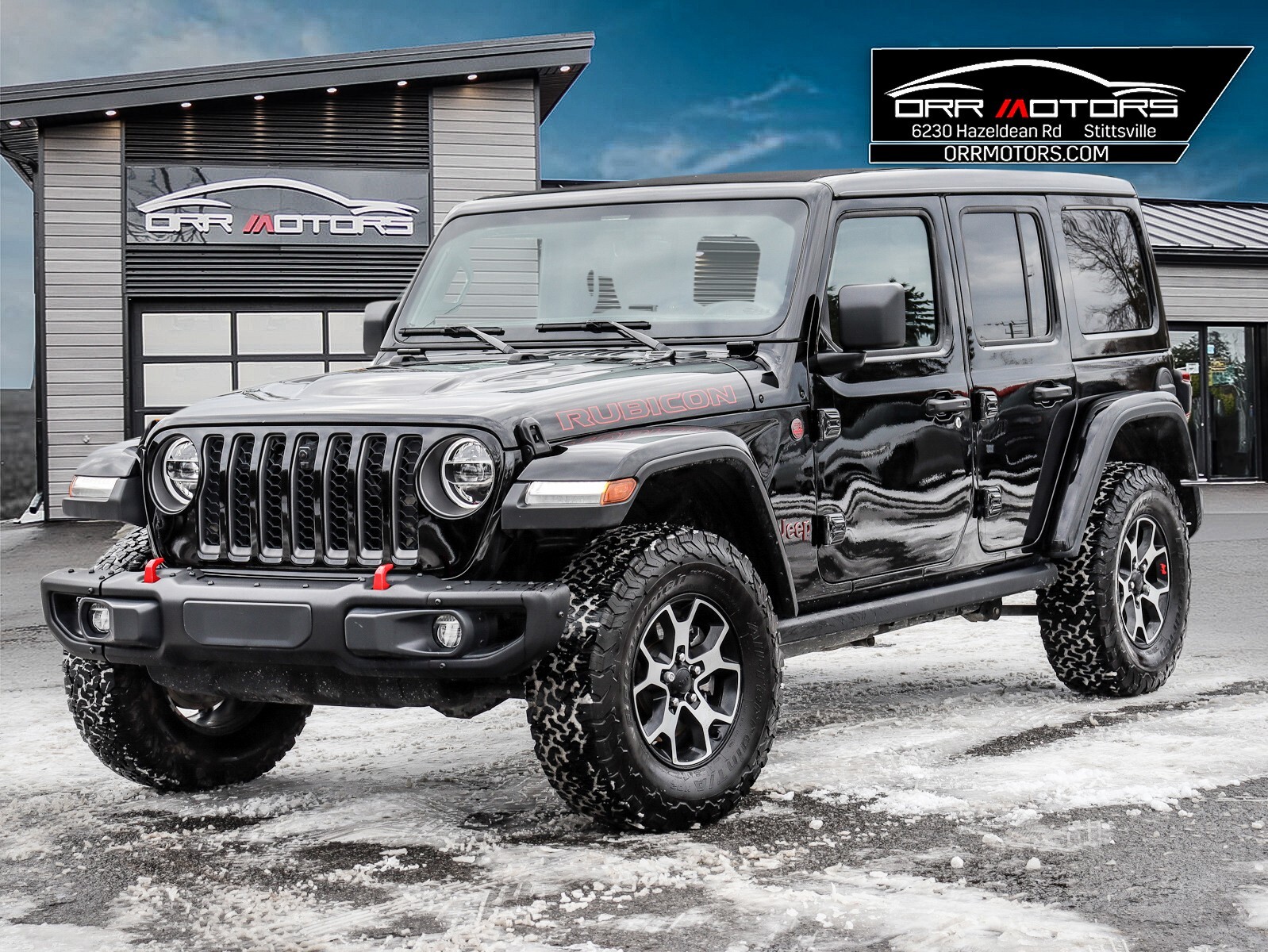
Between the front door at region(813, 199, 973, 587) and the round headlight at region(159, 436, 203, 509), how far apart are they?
6.71ft

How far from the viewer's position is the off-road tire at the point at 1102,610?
6.51m

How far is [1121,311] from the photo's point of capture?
704cm

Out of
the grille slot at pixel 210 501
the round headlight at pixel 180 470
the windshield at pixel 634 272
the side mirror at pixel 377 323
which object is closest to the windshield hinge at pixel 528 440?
the grille slot at pixel 210 501

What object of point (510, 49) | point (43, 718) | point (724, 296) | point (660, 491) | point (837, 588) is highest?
point (510, 49)

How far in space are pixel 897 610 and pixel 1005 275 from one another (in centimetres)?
161

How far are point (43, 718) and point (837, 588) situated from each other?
359cm

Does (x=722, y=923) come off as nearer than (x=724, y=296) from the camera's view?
Yes

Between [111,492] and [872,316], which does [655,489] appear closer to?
[872,316]

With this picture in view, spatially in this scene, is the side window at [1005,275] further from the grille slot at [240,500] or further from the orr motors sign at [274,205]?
the orr motors sign at [274,205]

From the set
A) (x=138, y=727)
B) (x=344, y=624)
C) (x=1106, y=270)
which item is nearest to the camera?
(x=344, y=624)

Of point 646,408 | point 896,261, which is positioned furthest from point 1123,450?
point 646,408

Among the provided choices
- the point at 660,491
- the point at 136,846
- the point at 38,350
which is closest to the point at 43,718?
the point at 136,846

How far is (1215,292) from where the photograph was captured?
2708 cm

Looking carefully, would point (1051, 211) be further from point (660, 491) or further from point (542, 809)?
point (542, 809)
